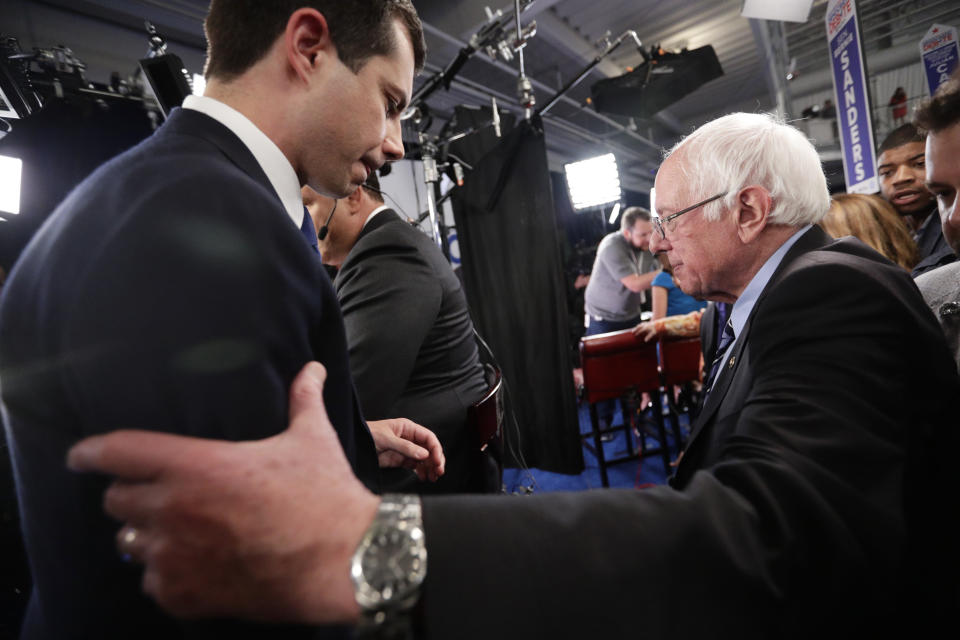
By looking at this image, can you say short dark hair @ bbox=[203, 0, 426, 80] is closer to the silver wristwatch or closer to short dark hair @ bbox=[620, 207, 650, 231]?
the silver wristwatch

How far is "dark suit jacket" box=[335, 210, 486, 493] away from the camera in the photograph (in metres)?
1.40

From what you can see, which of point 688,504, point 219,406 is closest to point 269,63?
point 219,406

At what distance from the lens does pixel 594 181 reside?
6.49m

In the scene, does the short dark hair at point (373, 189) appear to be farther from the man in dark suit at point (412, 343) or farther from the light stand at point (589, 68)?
the light stand at point (589, 68)

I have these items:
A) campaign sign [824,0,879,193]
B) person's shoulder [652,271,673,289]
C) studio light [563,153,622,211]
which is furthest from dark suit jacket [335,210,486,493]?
studio light [563,153,622,211]

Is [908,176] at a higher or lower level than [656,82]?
lower

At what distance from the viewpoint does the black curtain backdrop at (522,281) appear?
3.61 metres

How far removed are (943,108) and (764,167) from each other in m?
0.56

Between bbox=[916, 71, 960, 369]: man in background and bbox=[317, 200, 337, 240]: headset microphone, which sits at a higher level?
bbox=[317, 200, 337, 240]: headset microphone

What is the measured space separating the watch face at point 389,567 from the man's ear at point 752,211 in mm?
1185

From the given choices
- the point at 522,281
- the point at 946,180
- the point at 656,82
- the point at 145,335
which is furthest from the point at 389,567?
the point at 656,82

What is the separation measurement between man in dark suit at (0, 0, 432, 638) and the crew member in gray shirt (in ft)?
12.9

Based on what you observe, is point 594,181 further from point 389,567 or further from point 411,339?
point 389,567

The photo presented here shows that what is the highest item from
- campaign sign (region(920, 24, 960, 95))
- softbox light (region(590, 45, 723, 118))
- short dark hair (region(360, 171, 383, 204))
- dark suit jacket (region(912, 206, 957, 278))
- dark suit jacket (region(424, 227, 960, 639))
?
softbox light (region(590, 45, 723, 118))
